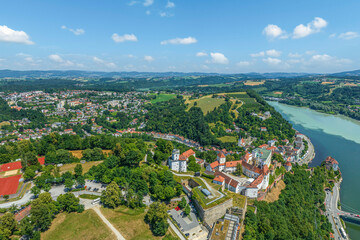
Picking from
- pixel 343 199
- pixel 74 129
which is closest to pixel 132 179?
pixel 343 199

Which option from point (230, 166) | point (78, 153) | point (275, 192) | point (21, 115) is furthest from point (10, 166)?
point (21, 115)

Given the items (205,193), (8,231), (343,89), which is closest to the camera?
(8,231)

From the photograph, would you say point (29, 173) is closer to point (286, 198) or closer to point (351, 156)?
point (286, 198)

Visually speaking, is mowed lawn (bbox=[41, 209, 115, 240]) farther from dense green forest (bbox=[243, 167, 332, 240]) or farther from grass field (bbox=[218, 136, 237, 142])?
grass field (bbox=[218, 136, 237, 142])

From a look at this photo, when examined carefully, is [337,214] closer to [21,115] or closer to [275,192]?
[275,192]

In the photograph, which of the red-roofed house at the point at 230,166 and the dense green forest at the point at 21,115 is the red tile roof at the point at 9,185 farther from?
the dense green forest at the point at 21,115

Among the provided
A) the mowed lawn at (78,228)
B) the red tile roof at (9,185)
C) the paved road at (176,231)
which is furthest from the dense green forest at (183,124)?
the red tile roof at (9,185)

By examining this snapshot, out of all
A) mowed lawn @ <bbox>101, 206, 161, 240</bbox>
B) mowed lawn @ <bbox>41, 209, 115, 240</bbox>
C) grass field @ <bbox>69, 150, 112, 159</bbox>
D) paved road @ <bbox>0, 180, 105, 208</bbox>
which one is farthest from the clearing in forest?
grass field @ <bbox>69, 150, 112, 159</bbox>
